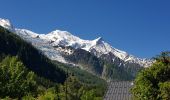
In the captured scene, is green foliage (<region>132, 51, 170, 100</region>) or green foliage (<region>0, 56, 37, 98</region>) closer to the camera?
green foliage (<region>132, 51, 170, 100</region>)

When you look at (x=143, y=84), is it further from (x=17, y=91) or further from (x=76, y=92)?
(x=76, y=92)

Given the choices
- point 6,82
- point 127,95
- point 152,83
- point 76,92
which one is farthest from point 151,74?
point 76,92

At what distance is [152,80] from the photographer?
113 ft

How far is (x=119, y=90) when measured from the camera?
4434cm

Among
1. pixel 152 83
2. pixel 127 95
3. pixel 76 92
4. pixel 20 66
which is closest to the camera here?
pixel 152 83

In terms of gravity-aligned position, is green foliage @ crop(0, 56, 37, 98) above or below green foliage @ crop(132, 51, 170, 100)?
above

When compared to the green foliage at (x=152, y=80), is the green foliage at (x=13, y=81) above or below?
above

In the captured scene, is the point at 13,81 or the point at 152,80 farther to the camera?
the point at 13,81

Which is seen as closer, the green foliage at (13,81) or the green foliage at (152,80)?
the green foliage at (152,80)

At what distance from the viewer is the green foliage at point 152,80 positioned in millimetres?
33781

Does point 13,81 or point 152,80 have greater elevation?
point 13,81

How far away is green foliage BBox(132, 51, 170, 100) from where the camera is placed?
3378 centimetres

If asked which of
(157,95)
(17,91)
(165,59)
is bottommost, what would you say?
(157,95)

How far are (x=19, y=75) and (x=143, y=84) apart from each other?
70043 mm
